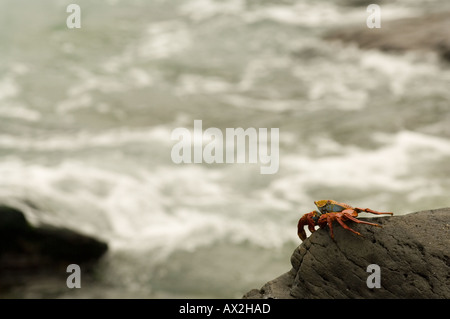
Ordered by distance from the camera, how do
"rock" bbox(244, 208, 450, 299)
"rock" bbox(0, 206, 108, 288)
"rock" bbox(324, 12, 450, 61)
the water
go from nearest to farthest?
"rock" bbox(244, 208, 450, 299) < "rock" bbox(0, 206, 108, 288) < the water < "rock" bbox(324, 12, 450, 61)

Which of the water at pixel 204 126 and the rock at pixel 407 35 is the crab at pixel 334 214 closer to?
the water at pixel 204 126

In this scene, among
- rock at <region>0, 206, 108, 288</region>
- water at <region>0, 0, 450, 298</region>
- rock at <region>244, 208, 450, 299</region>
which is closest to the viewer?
rock at <region>244, 208, 450, 299</region>

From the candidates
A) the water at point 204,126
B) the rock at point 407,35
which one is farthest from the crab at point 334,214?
the rock at point 407,35

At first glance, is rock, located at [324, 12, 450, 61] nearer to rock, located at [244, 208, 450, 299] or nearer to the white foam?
the white foam

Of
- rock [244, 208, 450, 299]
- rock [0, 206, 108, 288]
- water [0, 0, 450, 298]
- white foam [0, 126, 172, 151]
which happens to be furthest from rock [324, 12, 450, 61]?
rock [244, 208, 450, 299]

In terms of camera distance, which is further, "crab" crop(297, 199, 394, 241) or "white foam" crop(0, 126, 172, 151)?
"white foam" crop(0, 126, 172, 151)
